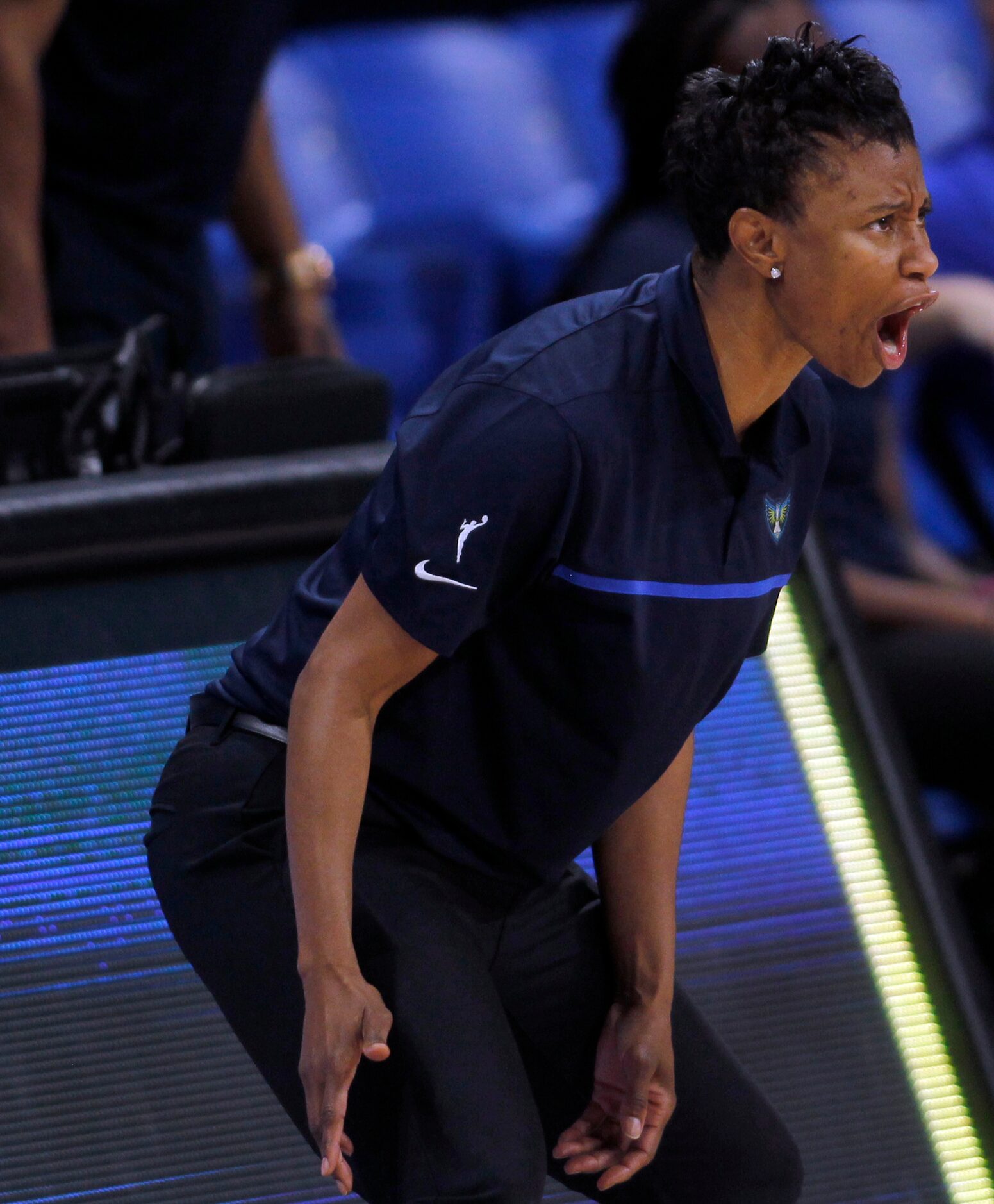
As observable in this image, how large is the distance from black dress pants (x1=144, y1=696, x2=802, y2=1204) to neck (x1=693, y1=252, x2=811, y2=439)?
382 mm

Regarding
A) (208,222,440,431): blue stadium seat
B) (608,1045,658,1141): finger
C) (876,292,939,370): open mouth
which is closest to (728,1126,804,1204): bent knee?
(608,1045,658,1141): finger

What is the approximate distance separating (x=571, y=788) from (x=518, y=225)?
2900 mm

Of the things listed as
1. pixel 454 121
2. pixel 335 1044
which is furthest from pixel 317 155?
pixel 335 1044

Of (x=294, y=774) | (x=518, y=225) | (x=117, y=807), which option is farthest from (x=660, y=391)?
(x=518, y=225)

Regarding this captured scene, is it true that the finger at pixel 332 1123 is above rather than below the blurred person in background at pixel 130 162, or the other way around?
below

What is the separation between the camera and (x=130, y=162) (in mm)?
2314

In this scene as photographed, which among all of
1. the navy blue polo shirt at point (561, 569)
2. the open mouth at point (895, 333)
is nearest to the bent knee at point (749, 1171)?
the navy blue polo shirt at point (561, 569)

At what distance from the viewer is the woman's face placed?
1.07m

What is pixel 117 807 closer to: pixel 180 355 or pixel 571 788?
pixel 571 788

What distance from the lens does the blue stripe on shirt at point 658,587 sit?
1139 millimetres

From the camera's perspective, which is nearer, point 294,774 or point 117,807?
point 294,774

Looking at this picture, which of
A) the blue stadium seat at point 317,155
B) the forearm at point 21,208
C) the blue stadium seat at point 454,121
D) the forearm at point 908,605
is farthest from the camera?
the blue stadium seat at point 454,121

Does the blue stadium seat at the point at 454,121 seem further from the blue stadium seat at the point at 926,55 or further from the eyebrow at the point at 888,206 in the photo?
the eyebrow at the point at 888,206

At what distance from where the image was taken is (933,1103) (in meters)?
1.70
